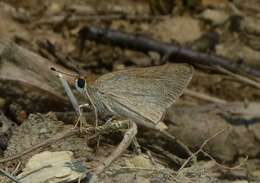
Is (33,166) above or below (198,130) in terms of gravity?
above

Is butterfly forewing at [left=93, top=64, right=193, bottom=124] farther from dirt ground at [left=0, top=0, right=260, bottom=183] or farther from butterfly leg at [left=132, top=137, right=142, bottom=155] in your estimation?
butterfly leg at [left=132, top=137, right=142, bottom=155]

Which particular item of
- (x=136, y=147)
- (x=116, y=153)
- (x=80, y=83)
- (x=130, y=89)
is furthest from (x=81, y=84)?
(x=116, y=153)

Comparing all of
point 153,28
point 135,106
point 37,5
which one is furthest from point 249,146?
point 37,5

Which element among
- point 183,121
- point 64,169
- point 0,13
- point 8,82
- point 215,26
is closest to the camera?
point 64,169

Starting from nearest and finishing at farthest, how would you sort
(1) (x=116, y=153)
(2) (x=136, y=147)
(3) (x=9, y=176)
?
1. (3) (x=9, y=176)
2. (1) (x=116, y=153)
3. (2) (x=136, y=147)

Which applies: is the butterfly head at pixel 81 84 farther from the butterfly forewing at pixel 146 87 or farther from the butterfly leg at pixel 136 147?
the butterfly leg at pixel 136 147

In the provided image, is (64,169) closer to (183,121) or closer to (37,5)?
(183,121)

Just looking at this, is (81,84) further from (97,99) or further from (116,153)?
(116,153)

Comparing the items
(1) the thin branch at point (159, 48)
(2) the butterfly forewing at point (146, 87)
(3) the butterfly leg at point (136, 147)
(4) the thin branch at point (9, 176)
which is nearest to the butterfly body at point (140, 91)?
(2) the butterfly forewing at point (146, 87)
